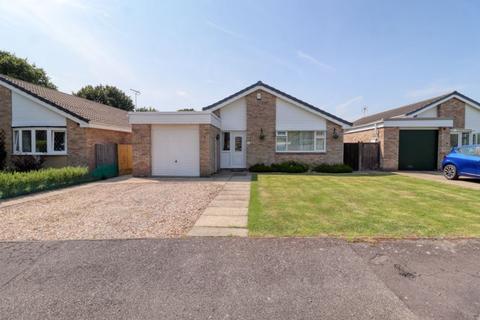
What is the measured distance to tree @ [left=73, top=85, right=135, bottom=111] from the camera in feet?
132

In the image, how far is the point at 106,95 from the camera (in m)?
40.8

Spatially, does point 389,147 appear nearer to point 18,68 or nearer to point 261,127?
point 261,127

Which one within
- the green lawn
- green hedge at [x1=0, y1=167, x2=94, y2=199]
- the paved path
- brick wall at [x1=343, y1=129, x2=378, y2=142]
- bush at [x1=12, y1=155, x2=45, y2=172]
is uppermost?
brick wall at [x1=343, y1=129, x2=378, y2=142]

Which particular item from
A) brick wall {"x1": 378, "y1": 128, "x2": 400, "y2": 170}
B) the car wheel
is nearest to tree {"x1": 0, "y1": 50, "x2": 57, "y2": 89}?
brick wall {"x1": 378, "y1": 128, "x2": 400, "y2": 170}

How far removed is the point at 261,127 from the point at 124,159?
28.9 feet

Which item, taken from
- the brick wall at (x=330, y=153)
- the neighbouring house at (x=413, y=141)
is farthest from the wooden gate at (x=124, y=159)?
the neighbouring house at (x=413, y=141)

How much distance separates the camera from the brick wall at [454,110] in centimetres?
1872

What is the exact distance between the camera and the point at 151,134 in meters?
13.7

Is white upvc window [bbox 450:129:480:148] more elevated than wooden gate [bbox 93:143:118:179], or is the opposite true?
white upvc window [bbox 450:129:480:148]

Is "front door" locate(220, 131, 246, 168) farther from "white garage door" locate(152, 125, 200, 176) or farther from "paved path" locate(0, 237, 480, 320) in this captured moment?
"paved path" locate(0, 237, 480, 320)

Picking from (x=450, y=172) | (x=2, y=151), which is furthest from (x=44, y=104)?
(x=450, y=172)

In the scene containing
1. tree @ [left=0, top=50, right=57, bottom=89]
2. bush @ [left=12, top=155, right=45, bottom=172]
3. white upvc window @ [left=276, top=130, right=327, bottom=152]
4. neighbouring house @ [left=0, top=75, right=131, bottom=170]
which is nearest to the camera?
bush @ [left=12, top=155, right=45, bottom=172]

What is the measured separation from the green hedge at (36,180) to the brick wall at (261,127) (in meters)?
9.55

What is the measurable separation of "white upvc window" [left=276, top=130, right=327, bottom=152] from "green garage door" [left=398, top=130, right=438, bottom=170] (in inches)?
207
